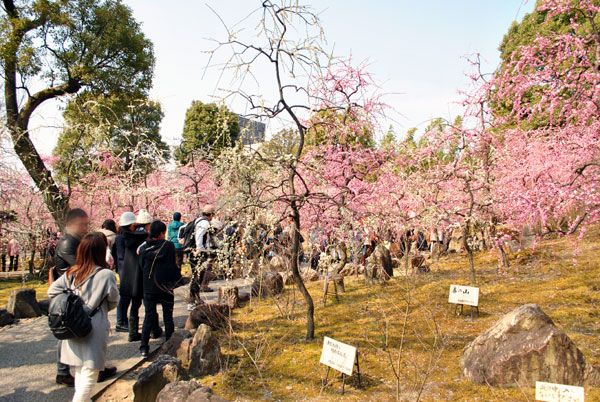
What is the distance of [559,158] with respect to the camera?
8078mm

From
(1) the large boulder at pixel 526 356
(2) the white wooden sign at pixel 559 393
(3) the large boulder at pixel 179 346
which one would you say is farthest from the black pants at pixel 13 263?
(2) the white wooden sign at pixel 559 393

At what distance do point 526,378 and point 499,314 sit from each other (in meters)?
2.15

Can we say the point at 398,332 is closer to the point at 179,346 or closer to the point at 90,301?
the point at 179,346

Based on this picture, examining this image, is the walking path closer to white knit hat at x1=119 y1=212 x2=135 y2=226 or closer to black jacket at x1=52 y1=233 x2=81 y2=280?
black jacket at x1=52 y1=233 x2=81 y2=280

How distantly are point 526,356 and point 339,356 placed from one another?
1.82m

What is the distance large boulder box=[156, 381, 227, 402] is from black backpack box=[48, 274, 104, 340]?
0.88 m

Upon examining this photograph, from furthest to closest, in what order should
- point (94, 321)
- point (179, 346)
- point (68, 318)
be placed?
point (179, 346), point (94, 321), point (68, 318)

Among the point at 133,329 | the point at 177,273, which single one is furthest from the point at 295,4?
the point at 133,329

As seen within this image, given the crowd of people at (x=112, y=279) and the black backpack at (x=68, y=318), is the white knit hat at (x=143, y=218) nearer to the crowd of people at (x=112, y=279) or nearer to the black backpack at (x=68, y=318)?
the crowd of people at (x=112, y=279)

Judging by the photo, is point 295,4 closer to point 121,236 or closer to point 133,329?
point 121,236

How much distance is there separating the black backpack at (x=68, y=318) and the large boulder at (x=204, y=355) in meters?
1.42

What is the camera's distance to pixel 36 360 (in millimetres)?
4875

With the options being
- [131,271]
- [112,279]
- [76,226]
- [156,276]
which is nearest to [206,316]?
[156,276]

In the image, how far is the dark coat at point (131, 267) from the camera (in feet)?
17.3
